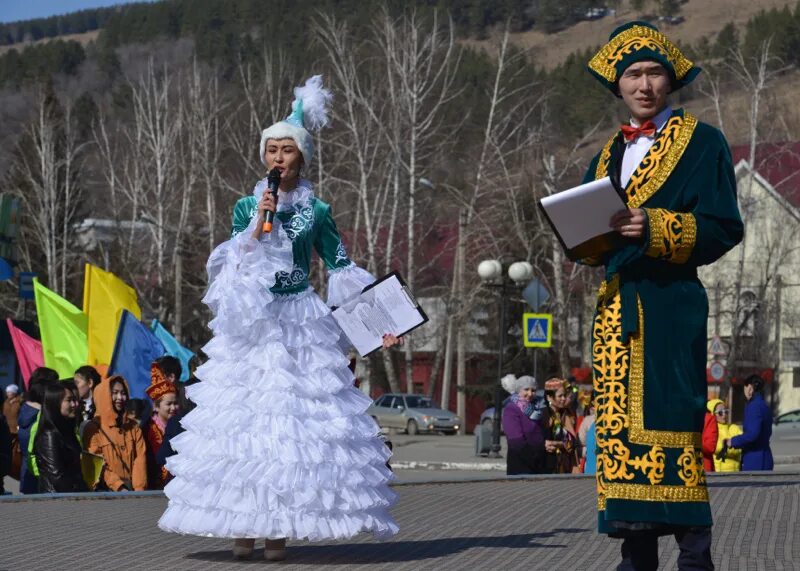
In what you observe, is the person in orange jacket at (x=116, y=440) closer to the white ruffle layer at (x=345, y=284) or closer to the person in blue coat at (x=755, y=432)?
the white ruffle layer at (x=345, y=284)

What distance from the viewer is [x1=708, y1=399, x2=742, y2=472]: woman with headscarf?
1830cm

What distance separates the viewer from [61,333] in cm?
2172

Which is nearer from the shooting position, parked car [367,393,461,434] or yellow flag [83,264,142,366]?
yellow flag [83,264,142,366]

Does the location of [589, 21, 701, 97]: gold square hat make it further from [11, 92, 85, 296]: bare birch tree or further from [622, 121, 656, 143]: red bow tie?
[11, 92, 85, 296]: bare birch tree

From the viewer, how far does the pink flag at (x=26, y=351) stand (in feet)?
72.1

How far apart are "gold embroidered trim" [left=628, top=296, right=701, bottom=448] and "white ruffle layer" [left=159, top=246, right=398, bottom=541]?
2.93 meters

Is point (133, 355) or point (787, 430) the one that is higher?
point (133, 355)

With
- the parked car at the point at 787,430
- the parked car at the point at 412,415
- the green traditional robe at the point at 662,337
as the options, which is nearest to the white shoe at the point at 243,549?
the green traditional robe at the point at 662,337

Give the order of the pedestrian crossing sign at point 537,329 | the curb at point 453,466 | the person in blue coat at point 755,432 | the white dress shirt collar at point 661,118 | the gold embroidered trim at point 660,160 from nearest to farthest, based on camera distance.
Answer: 1. the gold embroidered trim at point 660,160
2. the white dress shirt collar at point 661,118
3. the person in blue coat at point 755,432
4. the pedestrian crossing sign at point 537,329
5. the curb at point 453,466

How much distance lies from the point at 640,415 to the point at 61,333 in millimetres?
16569

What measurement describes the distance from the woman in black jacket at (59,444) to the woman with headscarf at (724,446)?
7751 millimetres

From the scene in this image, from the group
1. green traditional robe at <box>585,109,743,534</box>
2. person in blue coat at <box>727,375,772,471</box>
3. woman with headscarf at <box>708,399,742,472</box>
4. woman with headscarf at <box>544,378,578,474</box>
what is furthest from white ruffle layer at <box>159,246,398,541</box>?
woman with headscarf at <box>708,399,742,472</box>

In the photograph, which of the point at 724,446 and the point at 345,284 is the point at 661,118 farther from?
the point at 724,446

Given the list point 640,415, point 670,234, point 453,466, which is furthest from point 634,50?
point 453,466
